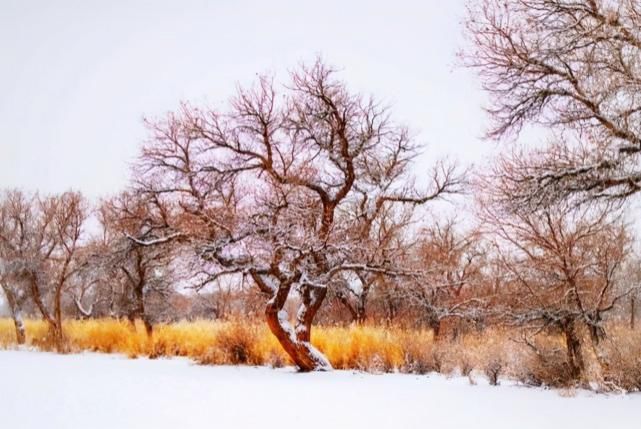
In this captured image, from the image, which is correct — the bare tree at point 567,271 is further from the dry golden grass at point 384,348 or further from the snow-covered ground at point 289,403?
the snow-covered ground at point 289,403

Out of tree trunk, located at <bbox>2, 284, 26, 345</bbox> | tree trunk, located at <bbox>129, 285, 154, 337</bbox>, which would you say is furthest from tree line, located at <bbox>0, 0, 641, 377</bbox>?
tree trunk, located at <bbox>2, 284, 26, 345</bbox>

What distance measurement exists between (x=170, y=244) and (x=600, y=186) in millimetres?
9814

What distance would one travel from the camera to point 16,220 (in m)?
23.9

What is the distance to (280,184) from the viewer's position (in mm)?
12516

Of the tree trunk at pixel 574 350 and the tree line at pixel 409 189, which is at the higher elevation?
the tree line at pixel 409 189

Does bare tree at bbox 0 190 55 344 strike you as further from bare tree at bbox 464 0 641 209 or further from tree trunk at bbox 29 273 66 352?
bare tree at bbox 464 0 641 209

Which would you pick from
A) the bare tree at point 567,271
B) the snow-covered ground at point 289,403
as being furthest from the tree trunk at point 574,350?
the snow-covered ground at point 289,403

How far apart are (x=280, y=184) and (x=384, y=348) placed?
427cm

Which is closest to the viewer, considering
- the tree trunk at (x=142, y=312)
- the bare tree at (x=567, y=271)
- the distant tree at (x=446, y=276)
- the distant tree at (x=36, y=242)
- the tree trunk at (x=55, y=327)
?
the bare tree at (x=567, y=271)

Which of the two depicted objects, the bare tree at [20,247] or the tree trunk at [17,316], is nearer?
the tree trunk at [17,316]

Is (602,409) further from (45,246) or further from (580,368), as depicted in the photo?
(45,246)

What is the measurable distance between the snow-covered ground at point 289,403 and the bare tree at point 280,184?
2.15 m

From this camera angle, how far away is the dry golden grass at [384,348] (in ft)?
30.6

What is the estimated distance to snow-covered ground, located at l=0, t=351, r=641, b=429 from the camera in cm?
651
